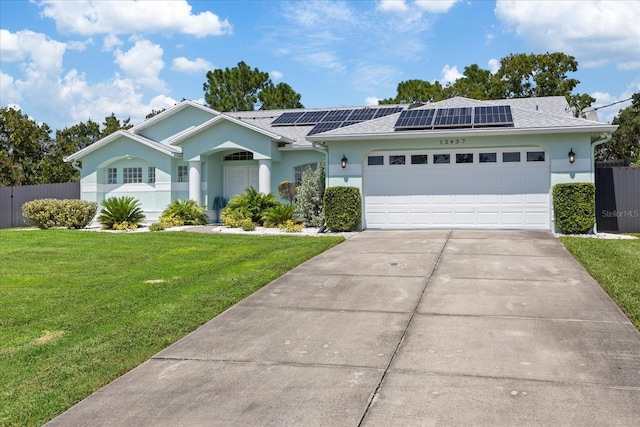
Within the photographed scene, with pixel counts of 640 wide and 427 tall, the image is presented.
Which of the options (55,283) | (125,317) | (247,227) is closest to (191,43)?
(247,227)

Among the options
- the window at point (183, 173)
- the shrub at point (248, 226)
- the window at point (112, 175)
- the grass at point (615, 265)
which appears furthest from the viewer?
the window at point (112, 175)

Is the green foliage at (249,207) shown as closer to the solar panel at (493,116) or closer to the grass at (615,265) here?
the solar panel at (493,116)

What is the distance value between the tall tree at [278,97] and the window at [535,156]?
27.8 metres

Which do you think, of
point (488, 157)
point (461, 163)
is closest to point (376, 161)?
point (461, 163)

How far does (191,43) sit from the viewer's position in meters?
20.0

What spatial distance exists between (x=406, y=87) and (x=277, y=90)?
1043cm

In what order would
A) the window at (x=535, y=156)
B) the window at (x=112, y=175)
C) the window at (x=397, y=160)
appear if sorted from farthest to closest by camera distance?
1. the window at (x=112, y=175)
2. the window at (x=397, y=160)
3. the window at (x=535, y=156)

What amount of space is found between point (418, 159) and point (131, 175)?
1246 centimetres

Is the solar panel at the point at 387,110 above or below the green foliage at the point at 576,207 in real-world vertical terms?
above

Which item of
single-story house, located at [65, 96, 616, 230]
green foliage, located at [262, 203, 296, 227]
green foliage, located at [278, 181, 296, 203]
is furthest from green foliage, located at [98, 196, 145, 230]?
single-story house, located at [65, 96, 616, 230]

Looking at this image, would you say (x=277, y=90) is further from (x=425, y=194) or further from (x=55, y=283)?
(x=55, y=283)

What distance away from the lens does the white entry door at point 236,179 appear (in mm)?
21984

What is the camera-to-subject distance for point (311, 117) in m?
23.0

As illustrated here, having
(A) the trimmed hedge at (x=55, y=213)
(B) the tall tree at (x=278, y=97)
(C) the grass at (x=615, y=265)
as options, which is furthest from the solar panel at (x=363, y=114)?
(B) the tall tree at (x=278, y=97)
